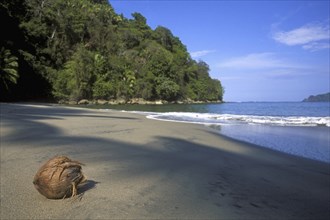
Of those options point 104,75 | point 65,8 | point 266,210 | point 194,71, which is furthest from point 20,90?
point 194,71

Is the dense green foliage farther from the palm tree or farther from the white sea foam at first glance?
the white sea foam

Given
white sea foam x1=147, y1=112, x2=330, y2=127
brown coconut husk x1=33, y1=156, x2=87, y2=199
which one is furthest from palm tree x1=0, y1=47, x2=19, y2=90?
brown coconut husk x1=33, y1=156, x2=87, y2=199

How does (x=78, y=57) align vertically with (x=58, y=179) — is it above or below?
above

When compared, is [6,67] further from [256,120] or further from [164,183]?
[164,183]

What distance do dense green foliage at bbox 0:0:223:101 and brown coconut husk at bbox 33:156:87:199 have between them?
36080 mm

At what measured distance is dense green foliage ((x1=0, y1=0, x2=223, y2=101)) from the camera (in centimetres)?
4369

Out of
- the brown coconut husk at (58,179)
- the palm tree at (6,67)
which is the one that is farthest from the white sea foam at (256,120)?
the palm tree at (6,67)

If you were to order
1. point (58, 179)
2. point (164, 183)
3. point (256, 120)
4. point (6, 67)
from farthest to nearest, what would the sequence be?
1. point (6, 67)
2. point (256, 120)
3. point (164, 183)
4. point (58, 179)

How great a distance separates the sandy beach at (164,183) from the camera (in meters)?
3.59

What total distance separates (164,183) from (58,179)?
159cm

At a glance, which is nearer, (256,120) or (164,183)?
(164,183)

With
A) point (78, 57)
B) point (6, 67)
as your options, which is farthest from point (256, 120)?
point (78, 57)

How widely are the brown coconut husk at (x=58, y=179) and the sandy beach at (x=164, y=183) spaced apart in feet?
0.36

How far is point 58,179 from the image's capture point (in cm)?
370
